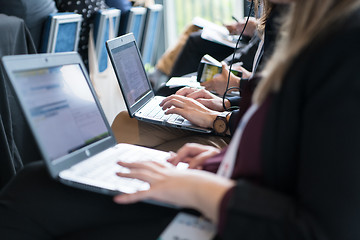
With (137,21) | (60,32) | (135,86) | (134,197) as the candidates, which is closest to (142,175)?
(134,197)

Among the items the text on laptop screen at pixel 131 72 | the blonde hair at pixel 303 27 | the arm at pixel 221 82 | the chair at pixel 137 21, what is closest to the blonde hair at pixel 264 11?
the arm at pixel 221 82

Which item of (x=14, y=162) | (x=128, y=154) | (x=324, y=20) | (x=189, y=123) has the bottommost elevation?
(x=14, y=162)

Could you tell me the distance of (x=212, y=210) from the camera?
2.31 feet

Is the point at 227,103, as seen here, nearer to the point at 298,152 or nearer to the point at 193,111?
the point at 193,111

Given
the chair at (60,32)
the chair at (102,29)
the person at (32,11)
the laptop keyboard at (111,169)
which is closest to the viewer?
the laptop keyboard at (111,169)

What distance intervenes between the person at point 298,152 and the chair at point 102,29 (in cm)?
216

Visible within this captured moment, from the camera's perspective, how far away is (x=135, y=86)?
1751 millimetres

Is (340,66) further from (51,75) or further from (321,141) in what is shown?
(51,75)

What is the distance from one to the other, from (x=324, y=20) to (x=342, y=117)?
17 centimetres

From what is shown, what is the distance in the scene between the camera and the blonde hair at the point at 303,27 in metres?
0.69

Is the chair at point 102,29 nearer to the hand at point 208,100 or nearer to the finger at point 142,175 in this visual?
the hand at point 208,100

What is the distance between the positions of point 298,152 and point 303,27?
20 centimetres

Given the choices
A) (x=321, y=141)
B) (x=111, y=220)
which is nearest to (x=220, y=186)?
(x=321, y=141)

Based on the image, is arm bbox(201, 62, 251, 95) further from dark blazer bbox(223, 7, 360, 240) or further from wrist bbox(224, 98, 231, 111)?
dark blazer bbox(223, 7, 360, 240)
